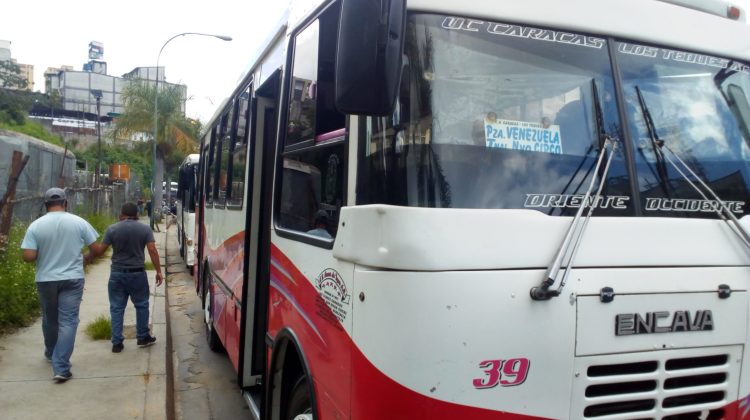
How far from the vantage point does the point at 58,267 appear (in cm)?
572

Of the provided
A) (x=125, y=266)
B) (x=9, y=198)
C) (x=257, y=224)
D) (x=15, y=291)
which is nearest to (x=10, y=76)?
(x=9, y=198)

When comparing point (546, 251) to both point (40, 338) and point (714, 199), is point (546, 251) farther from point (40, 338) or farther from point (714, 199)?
point (40, 338)

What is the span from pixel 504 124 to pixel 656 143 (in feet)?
2.41

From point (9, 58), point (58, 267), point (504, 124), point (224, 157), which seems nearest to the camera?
point (504, 124)

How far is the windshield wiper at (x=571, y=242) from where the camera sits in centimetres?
218

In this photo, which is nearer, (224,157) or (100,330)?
(224,157)

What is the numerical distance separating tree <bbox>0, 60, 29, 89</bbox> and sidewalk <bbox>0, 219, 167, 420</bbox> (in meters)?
49.5

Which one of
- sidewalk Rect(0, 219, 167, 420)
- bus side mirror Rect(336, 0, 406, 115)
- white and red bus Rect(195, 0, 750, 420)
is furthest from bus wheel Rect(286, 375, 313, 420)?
sidewalk Rect(0, 219, 167, 420)

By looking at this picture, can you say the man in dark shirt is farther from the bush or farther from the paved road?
the bush

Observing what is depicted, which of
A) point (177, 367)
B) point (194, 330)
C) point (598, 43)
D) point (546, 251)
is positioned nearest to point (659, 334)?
point (546, 251)

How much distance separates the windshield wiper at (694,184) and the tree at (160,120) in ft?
97.7

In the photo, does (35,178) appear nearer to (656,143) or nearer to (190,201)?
(190,201)

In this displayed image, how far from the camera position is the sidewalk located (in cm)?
509

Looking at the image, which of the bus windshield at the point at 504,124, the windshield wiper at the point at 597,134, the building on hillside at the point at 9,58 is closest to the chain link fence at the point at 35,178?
the bus windshield at the point at 504,124
